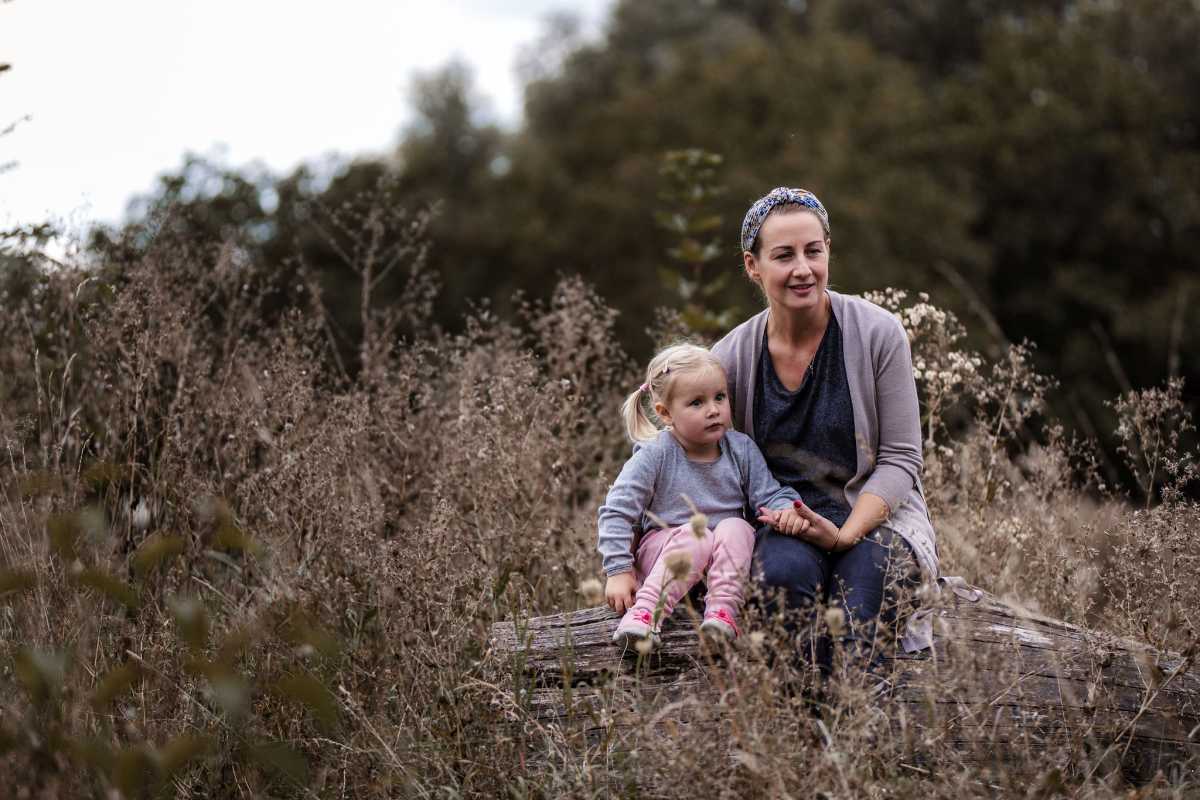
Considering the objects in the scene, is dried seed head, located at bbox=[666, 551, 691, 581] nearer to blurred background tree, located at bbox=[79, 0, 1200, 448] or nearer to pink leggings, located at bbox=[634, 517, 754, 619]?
pink leggings, located at bbox=[634, 517, 754, 619]

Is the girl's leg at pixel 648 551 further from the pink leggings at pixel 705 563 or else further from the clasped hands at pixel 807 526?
the clasped hands at pixel 807 526

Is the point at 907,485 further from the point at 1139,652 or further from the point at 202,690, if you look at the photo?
the point at 202,690

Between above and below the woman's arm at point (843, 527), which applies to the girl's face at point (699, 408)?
above

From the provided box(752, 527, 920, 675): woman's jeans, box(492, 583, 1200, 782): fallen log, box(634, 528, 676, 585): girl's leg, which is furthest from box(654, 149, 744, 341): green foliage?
box(492, 583, 1200, 782): fallen log

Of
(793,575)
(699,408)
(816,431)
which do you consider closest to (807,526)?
(793,575)

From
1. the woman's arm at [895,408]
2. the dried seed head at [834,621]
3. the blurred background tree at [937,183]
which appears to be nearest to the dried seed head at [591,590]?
the dried seed head at [834,621]

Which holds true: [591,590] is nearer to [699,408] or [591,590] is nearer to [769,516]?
[769,516]

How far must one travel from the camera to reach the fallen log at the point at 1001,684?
3256 millimetres

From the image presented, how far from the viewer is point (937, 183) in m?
22.0

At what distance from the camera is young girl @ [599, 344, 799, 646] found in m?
3.64

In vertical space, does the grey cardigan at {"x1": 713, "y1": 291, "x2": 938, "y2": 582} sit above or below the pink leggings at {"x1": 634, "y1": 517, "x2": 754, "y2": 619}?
above

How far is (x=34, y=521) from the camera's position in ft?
12.5

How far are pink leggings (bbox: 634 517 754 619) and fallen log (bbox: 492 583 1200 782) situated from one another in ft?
0.46

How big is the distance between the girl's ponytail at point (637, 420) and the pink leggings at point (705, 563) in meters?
0.37
